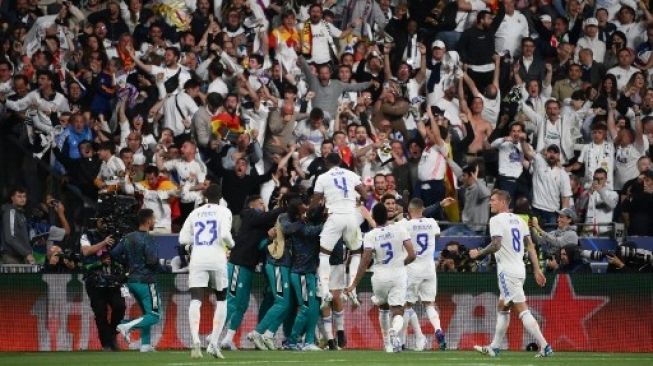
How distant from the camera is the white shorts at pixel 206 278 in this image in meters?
20.8

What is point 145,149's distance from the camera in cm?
2716

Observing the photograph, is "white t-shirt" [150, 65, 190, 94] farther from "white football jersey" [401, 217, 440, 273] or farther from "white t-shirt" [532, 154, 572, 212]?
"white football jersey" [401, 217, 440, 273]

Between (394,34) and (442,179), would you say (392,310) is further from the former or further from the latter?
(394,34)

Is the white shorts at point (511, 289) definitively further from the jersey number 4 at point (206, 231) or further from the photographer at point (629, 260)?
the photographer at point (629, 260)

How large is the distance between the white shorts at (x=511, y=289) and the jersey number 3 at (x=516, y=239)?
0.38 metres

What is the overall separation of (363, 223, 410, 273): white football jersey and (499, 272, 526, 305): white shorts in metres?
1.52

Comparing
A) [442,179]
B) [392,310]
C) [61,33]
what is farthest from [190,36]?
[392,310]

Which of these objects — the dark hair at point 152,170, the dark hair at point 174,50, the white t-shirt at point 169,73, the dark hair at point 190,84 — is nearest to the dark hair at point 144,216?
the dark hair at point 152,170

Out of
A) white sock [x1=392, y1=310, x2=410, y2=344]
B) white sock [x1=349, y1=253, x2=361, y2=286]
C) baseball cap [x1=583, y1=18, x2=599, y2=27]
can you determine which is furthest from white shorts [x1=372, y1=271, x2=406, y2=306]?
baseball cap [x1=583, y1=18, x2=599, y2=27]

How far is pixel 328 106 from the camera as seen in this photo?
28.6m

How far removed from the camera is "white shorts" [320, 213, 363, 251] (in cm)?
2291

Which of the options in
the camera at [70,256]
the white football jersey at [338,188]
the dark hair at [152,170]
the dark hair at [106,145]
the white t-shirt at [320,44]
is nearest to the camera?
the white football jersey at [338,188]

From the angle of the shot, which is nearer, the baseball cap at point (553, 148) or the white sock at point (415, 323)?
the white sock at point (415, 323)

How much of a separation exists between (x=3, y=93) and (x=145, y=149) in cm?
274
